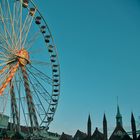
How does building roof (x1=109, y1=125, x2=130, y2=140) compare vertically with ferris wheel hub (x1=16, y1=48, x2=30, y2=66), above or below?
below

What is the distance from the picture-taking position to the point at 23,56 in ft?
89.7

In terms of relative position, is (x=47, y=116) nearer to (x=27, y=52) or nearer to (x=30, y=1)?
(x=27, y=52)

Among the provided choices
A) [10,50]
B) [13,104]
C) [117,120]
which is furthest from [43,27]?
[117,120]

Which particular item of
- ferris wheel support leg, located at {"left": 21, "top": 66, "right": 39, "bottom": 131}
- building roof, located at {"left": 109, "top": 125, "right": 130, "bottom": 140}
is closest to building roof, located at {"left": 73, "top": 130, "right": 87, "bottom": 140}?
building roof, located at {"left": 109, "top": 125, "right": 130, "bottom": 140}

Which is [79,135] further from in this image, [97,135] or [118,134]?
[118,134]

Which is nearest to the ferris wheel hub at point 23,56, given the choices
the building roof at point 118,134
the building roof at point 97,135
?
the building roof at point 97,135

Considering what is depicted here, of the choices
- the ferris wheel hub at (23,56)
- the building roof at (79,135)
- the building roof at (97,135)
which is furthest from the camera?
the building roof at (79,135)

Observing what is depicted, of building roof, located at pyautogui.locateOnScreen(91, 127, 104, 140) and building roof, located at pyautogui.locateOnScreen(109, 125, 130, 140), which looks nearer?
building roof, located at pyautogui.locateOnScreen(91, 127, 104, 140)

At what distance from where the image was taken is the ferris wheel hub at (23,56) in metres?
26.9

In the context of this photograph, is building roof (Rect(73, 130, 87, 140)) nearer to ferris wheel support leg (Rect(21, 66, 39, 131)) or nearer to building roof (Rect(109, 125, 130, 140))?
building roof (Rect(109, 125, 130, 140))

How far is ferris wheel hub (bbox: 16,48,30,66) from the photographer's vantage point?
26.9m

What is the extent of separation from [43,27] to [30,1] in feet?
14.6

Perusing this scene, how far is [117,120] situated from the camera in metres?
85.6

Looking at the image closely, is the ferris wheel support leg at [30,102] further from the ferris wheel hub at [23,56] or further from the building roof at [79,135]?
the building roof at [79,135]
